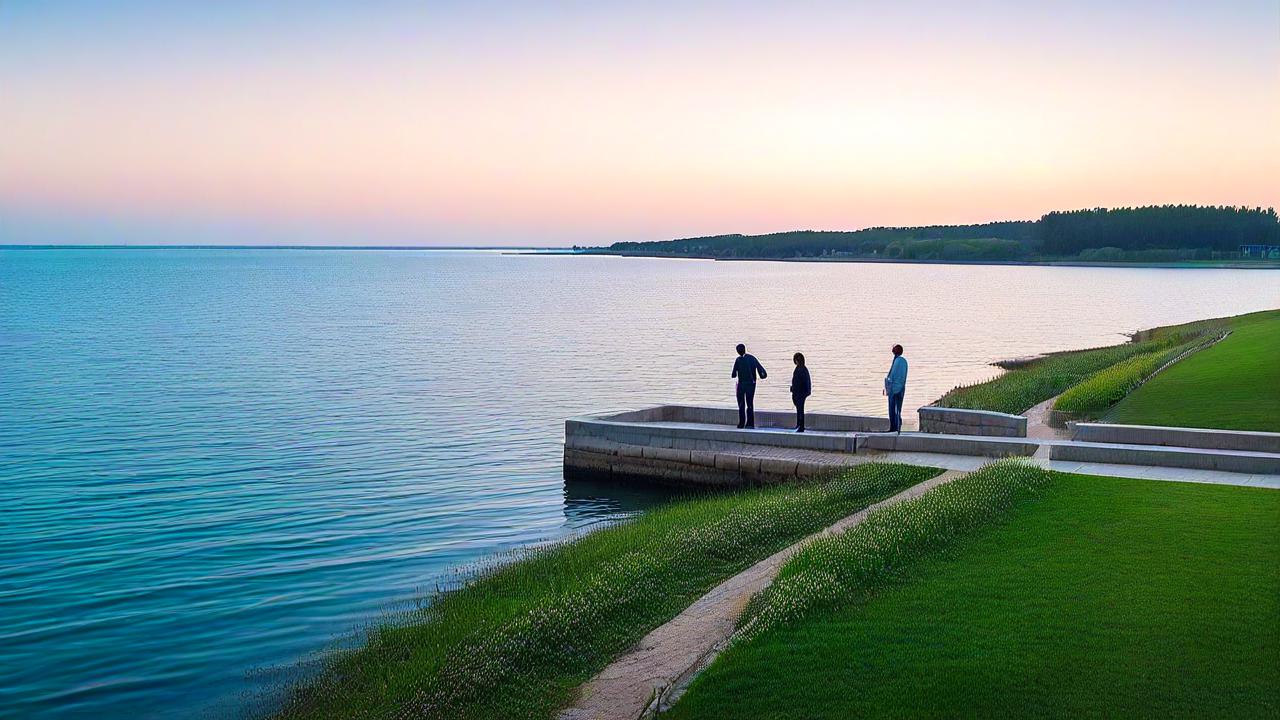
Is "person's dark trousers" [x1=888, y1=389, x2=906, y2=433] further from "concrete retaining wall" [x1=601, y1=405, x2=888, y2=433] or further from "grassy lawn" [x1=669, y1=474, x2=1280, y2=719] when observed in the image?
"grassy lawn" [x1=669, y1=474, x2=1280, y2=719]

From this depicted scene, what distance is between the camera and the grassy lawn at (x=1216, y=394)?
65.4 ft

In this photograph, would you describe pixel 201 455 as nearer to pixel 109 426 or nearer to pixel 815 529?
pixel 109 426

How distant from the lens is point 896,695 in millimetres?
7625

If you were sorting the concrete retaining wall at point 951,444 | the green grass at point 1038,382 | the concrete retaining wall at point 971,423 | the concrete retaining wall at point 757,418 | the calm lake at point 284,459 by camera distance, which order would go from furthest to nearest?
the green grass at point 1038,382 < the concrete retaining wall at point 757,418 < the concrete retaining wall at point 971,423 < the concrete retaining wall at point 951,444 < the calm lake at point 284,459

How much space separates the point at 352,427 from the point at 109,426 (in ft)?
21.0

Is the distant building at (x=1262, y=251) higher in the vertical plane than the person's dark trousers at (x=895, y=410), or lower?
higher

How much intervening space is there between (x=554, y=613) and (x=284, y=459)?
15504mm

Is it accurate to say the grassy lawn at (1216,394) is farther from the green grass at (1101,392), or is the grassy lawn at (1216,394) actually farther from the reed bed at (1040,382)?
the reed bed at (1040,382)

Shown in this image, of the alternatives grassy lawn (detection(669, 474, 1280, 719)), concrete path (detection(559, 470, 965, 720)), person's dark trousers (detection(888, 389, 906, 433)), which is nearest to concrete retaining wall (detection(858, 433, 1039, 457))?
person's dark trousers (detection(888, 389, 906, 433))

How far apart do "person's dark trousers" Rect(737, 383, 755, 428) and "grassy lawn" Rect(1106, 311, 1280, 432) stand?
719cm

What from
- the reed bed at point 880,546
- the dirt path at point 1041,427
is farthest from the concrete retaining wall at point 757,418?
the reed bed at point 880,546

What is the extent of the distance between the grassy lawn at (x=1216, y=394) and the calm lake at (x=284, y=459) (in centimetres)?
794

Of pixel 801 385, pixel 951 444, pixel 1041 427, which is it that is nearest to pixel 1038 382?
pixel 1041 427

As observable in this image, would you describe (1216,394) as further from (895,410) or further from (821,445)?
(821,445)
